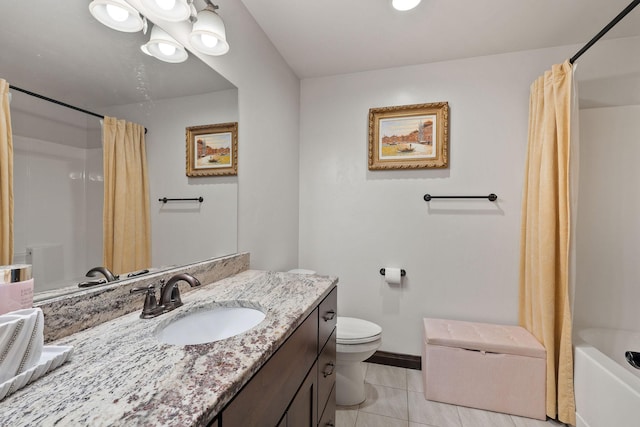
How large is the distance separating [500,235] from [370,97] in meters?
1.49

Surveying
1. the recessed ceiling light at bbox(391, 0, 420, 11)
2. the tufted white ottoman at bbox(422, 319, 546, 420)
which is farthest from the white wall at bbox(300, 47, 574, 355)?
the recessed ceiling light at bbox(391, 0, 420, 11)

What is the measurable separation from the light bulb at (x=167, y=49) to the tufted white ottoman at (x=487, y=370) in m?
2.13

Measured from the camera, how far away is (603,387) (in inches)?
54.0

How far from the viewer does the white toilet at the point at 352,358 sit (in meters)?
1.68

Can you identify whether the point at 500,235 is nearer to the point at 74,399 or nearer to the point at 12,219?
the point at 74,399

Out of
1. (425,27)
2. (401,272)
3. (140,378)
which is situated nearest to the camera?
(140,378)

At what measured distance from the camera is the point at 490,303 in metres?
2.05

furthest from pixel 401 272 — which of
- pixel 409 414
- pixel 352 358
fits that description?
pixel 409 414

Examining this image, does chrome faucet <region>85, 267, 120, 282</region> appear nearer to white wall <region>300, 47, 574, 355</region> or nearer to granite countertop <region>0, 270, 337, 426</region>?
granite countertop <region>0, 270, 337, 426</region>

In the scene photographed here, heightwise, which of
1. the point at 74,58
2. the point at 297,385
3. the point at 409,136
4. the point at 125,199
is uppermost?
the point at 409,136

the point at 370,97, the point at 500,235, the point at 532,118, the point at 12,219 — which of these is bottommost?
the point at 500,235

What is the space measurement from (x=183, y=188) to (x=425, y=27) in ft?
5.84

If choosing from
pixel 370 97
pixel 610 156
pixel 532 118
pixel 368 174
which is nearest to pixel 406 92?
pixel 370 97

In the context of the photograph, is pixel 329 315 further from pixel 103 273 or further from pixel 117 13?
pixel 117 13
